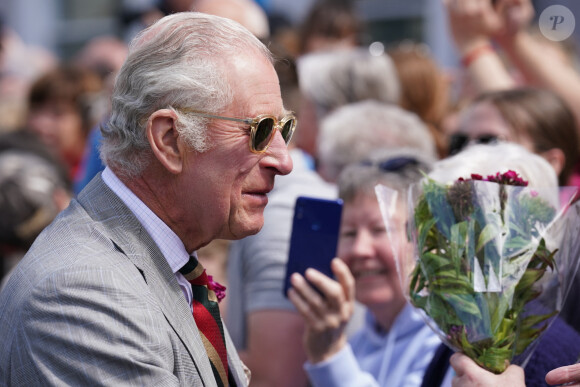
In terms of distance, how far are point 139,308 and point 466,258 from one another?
3.16 ft

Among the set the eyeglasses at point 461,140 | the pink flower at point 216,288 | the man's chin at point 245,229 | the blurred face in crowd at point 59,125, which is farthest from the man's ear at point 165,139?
the blurred face in crowd at point 59,125

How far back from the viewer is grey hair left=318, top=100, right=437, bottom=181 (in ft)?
13.7

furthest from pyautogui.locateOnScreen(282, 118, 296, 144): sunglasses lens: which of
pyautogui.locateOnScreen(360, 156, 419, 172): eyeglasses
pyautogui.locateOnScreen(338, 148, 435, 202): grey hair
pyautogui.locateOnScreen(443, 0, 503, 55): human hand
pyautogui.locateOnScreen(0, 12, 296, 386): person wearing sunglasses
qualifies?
pyautogui.locateOnScreen(443, 0, 503, 55): human hand

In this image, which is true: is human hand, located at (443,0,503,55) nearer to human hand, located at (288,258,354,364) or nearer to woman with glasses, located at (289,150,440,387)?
woman with glasses, located at (289,150,440,387)

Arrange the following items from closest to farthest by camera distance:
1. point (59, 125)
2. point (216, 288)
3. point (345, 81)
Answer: point (216, 288)
point (345, 81)
point (59, 125)

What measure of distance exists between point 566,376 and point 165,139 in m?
1.26

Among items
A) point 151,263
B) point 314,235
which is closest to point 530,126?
point 314,235

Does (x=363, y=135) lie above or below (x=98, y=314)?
below

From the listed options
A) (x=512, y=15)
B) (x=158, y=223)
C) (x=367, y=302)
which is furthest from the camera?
(x=512, y=15)

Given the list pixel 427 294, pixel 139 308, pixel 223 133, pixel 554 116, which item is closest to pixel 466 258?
pixel 427 294

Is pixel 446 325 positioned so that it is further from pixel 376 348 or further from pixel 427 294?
pixel 376 348

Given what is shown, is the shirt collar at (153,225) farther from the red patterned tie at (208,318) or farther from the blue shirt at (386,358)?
the blue shirt at (386,358)

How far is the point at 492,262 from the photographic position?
7.68 ft

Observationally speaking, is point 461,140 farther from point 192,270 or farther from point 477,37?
point 192,270
